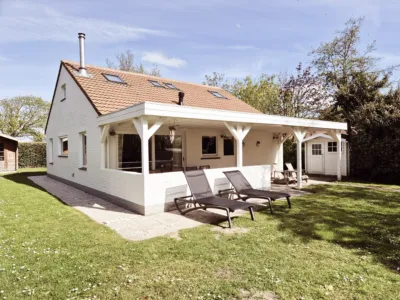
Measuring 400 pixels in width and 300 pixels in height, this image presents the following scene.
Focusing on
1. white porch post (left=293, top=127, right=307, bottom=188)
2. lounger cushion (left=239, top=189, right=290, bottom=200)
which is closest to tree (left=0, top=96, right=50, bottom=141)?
white porch post (left=293, top=127, right=307, bottom=188)

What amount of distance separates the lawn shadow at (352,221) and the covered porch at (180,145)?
7.90 feet

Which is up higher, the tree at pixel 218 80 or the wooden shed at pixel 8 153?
the tree at pixel 218 80

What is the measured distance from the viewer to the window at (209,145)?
1260cm

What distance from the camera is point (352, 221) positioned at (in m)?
5.99

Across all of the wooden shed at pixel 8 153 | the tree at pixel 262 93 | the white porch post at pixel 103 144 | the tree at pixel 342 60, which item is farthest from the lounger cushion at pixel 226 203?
the wooden shed at pixel 8 153

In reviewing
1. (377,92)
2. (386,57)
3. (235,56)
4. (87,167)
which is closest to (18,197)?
(87,167)

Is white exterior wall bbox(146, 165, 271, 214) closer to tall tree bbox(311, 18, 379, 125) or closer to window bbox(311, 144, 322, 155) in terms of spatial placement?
window bbox(311, 144, 322, 155)

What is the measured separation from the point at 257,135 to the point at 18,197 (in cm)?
1191

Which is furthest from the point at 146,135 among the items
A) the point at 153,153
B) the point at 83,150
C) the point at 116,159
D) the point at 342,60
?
the point at 342,60

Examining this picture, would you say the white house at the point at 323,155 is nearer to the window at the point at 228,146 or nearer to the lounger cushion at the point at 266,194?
the window at the point at 228,146

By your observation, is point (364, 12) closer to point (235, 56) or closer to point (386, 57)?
point (386, 57)

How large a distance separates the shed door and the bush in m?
24.2

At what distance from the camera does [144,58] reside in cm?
2977

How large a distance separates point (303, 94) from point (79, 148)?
20772 millimetres
